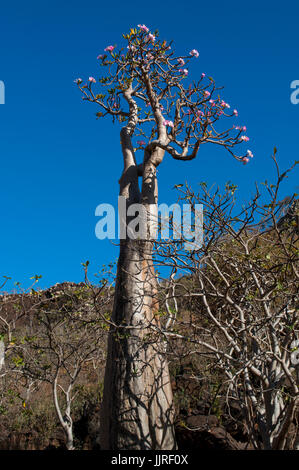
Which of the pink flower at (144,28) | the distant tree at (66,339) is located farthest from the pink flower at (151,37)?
the distant tree at (66,339)

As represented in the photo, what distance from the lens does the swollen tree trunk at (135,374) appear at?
4.68 m

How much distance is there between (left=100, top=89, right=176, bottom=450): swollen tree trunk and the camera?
15.3 feet

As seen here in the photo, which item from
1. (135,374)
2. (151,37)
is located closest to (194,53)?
(151,37)

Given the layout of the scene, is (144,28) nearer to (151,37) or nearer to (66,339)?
(151,37)

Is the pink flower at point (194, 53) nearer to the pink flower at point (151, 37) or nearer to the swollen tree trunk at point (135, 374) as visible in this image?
the pink flower at point (151, 37)

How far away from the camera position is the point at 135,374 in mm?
4859

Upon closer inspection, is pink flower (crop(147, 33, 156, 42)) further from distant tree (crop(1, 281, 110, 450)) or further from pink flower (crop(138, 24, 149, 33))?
distant tree (crop(1, 281, 110, 450))

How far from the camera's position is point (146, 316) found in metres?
5.24

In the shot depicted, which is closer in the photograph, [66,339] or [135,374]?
[135,374]

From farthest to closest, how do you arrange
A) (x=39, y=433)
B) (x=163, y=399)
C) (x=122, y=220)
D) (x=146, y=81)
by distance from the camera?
(x=39, y=433)
(x=146, y=81)
(x=122, y=220)
(x=163, y=399)
